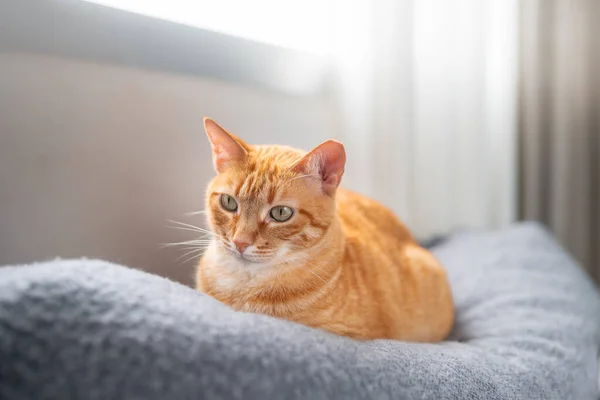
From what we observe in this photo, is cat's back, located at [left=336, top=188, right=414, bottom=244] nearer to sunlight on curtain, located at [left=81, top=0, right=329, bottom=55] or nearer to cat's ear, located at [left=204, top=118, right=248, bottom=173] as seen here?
cat's ear, located at [left=204, top=118, right=248, bottom=173]

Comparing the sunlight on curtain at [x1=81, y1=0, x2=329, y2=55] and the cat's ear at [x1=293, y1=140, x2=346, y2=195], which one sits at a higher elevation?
the sunlight on curtain at [x1=81, y1=0, x2=329, y2=55]

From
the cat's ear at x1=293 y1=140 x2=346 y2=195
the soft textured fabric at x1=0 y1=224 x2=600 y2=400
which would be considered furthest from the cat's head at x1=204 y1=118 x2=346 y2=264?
the soft textured fabric at x1=0 y1=224 x2=600 y2=400

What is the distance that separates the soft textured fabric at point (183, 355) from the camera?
55 centimetres

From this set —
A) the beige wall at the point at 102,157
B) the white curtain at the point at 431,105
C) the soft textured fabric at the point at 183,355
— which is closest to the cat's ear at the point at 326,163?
the soft textured fabric at the point at 183,355

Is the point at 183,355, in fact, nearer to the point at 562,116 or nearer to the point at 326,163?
the point at 326,163

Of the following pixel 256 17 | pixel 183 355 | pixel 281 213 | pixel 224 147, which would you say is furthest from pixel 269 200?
pixel 256 17

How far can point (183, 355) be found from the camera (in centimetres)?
59

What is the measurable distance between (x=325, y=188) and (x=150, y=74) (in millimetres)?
516

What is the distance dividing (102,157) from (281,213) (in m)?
0.44

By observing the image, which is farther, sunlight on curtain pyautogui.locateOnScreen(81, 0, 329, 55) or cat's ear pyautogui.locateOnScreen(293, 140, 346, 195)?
sunlight on curtain pyautogui.locateOnScreen(81, 0, 329, 55)

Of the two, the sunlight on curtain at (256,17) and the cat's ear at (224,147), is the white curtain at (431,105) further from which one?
the cat's ear at (224,147)

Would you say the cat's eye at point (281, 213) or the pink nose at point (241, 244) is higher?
the cat's eye at point (281, 213)

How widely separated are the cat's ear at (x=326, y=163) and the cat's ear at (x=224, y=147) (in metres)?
0.12

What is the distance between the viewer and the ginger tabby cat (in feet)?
2.91
